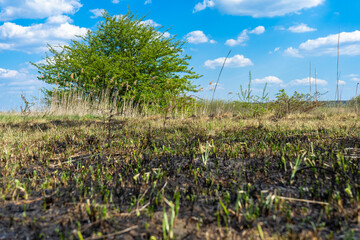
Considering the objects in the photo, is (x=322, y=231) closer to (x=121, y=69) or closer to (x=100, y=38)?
(x=121, y=69)

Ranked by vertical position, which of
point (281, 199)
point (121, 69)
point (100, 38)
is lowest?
point (281, 199)

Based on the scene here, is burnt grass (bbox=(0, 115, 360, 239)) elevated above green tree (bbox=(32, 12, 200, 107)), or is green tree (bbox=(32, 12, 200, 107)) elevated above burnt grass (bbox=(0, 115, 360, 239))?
green tree (bbox=(32, 12, 200, 107))

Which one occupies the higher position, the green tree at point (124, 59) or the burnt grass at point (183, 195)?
the green tree at point (124, 59)

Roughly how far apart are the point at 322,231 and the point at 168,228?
3.26ft

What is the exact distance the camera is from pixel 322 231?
66.3 inches

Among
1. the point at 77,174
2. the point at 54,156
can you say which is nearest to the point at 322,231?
the point at 77,174

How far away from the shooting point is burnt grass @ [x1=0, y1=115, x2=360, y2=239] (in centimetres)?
173

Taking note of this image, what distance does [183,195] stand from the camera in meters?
2.21

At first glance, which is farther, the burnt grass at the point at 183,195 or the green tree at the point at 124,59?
the green tree at the point at 124,59

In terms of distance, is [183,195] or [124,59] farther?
[124,59]

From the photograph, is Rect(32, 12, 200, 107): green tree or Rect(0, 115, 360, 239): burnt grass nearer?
Rect(0, 115, 360, 239): burnt grass

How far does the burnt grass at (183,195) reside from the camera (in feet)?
5.66

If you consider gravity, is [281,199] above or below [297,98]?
below

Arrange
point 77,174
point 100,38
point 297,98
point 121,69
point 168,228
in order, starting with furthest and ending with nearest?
point 100,38 < point 121,69 < point 297,98 < point 77,174 < point 168,228
